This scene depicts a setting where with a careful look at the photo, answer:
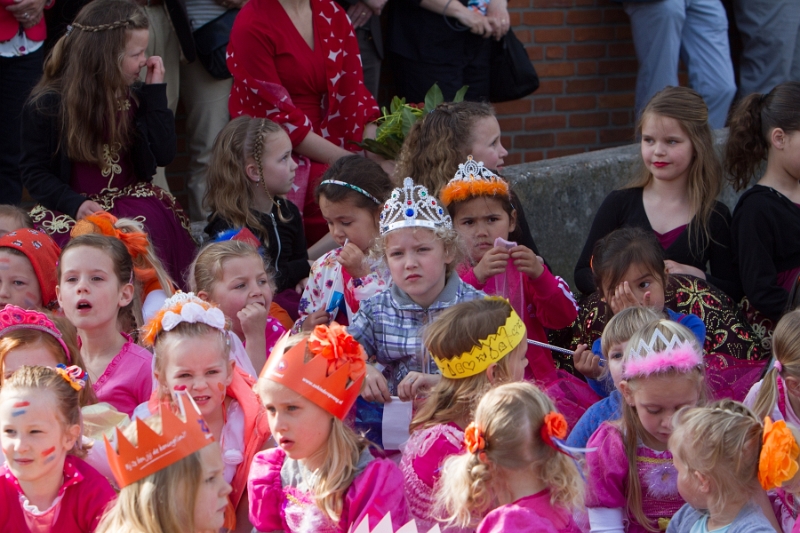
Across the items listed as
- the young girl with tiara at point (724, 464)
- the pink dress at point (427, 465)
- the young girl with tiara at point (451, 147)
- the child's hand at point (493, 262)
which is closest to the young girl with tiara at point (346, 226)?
the young girl with tiara at point (451, 147)

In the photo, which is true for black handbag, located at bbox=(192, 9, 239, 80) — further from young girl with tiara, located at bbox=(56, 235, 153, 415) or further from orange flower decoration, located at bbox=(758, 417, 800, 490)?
orange flower decoration, located at bbox=(758, 417, 800, 490)

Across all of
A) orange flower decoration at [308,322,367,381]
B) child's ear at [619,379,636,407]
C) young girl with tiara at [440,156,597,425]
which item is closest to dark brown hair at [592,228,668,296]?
young girl with tiara at [440,156,597,425]

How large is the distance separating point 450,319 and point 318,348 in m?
0.51

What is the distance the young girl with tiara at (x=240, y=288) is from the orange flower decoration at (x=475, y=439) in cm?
139

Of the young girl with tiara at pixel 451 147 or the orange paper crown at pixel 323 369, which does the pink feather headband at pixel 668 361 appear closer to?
the orange paper crown at pixel 323 369

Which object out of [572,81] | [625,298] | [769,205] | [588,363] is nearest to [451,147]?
[625,298]

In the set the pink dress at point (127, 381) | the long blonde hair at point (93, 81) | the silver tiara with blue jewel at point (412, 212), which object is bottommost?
the pink dress at point (127, 381)

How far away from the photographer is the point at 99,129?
15.5ft

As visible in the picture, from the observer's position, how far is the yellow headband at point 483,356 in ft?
10.7

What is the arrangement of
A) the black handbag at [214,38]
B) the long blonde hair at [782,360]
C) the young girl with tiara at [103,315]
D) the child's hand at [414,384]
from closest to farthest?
the long blonde hair at [782,360]
the child's hand at [414,384]
the young girl with tiara at [103,315]
the black handbag at [214,38]

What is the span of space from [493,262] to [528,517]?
157cm

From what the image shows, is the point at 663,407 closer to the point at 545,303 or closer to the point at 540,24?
the point at 545,303

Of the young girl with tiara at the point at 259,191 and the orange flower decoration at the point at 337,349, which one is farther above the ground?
the orange flower decoration at the point at 337,349

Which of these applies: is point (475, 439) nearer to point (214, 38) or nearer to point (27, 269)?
point (27, 269)
